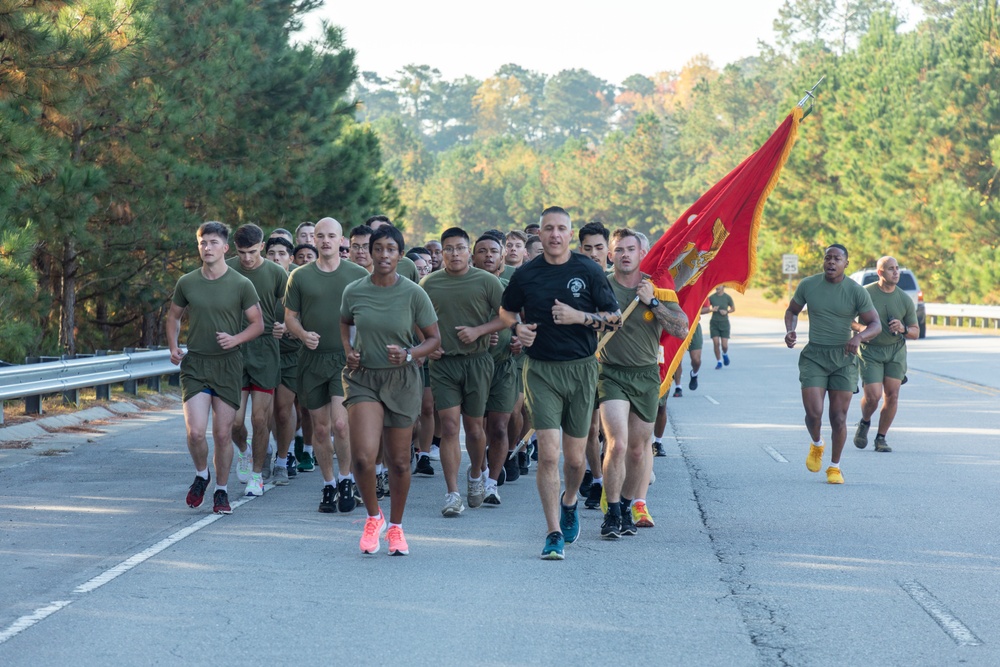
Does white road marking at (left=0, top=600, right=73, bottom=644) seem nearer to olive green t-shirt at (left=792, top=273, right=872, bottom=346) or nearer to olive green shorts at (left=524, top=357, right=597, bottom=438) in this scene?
olive green shorts at (left=524, top=357, right=597, bottom=438)

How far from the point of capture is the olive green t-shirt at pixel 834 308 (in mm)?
12078

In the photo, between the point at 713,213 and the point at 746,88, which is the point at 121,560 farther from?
the point at 746,88

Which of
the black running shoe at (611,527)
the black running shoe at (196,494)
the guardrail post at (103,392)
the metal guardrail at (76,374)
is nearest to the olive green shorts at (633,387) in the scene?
the black running shoe at (611,527)

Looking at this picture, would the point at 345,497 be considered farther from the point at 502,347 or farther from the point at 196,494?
the point at 502,347

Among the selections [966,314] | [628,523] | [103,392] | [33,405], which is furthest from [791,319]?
[966,314]

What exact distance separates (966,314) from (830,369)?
3724 centimetres

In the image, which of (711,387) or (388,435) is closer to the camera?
(388,435)

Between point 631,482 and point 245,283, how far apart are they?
3133mm

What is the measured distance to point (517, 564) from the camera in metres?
8.17

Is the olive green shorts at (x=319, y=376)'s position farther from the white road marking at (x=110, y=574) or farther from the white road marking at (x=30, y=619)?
the white road marking at (x=30, y=619)

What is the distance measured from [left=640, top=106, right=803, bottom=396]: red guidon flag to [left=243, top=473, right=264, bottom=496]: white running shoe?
324 cm

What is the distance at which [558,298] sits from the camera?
8.42 metres

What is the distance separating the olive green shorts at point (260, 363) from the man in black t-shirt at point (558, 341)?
313 cm

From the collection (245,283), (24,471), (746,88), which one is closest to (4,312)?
(24,471)
